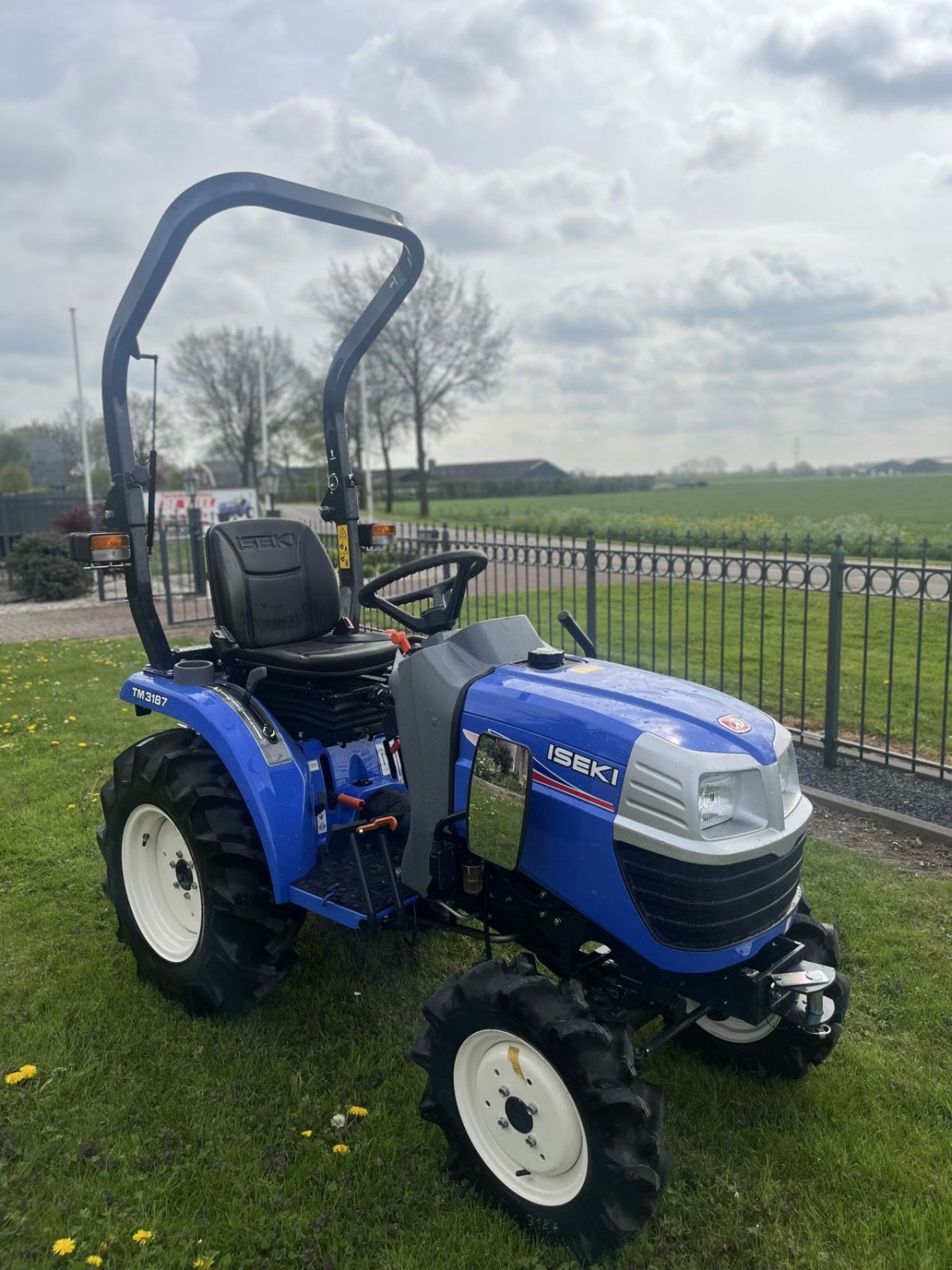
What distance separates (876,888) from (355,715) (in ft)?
8.31

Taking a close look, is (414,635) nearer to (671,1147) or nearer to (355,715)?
(355,715)

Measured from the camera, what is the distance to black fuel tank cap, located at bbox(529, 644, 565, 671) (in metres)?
2.80

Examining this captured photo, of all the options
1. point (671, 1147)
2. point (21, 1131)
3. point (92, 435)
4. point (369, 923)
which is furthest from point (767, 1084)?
point (92, 435)

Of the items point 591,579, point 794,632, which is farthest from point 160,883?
point 794,632

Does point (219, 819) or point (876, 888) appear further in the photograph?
point (876, 888)

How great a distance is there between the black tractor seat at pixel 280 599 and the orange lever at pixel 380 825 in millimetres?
496

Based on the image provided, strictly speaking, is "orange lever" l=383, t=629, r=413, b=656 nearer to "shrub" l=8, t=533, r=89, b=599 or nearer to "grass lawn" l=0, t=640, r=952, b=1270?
"grass lawn" l=0, t=640, r=952, b=1270

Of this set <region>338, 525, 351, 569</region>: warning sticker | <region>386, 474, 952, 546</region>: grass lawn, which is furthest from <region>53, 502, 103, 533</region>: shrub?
<region>338, 525, 351, 569</region>: warning sticker

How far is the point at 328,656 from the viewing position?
320cm

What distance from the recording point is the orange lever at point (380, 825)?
10.1 feet

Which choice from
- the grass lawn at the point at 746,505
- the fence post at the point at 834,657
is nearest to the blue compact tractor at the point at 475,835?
the fence post at the point at 834,657

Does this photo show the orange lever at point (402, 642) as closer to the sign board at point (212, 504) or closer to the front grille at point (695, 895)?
the front grille at point (695, 895)

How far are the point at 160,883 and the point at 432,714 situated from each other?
4.99 ft

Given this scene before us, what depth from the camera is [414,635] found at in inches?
133
